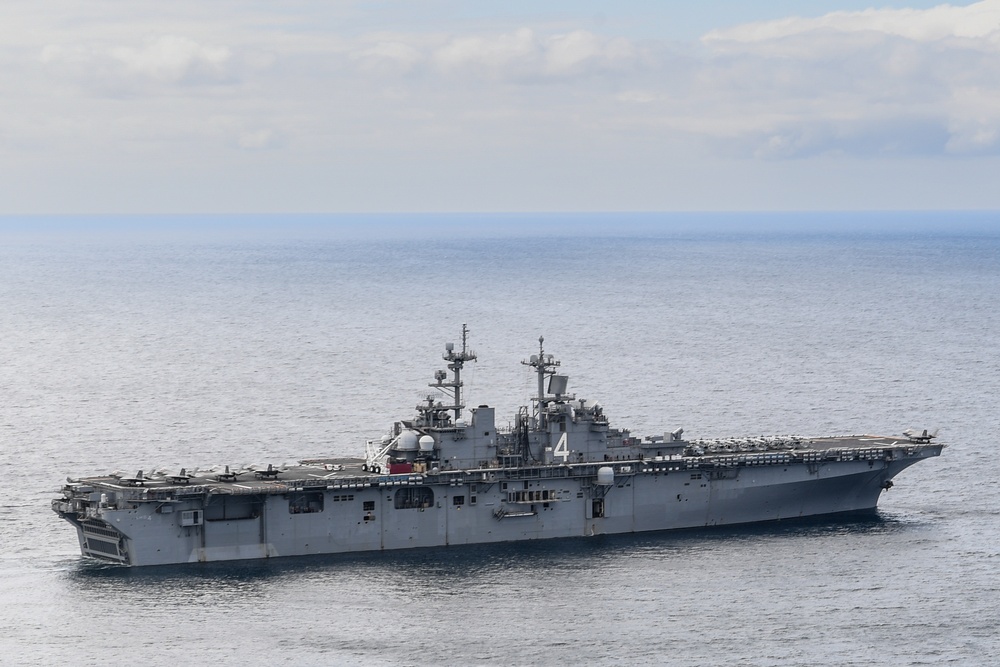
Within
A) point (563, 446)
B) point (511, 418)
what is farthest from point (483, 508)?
point (511, 418)

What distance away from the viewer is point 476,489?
2406 inches

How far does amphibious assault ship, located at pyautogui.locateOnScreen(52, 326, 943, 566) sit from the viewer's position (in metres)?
57.6

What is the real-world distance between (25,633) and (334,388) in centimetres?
4590

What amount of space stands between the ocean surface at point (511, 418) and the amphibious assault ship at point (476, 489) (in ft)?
3.75

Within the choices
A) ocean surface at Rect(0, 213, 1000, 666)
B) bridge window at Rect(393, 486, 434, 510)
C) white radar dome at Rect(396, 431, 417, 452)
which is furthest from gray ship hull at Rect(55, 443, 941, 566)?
white radar dome at Rect(396, 431, 417, 452)

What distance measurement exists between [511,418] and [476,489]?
19.8m

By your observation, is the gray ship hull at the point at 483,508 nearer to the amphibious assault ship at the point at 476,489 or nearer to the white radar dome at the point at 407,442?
the amphibious assault ship at the point at 476,489

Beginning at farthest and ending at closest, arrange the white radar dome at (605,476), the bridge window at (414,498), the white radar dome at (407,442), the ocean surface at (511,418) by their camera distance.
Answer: the white radar dome at (605,476), the white radar dome at (407,442), the bridge window at (414,498), the ocean surface at (511,418)

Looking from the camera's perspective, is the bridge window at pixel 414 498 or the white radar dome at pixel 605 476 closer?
the bridge window at pixel 414 498

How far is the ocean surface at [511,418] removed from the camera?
4959 centimetres

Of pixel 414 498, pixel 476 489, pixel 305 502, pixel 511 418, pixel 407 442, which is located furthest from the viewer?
pixel 511 418

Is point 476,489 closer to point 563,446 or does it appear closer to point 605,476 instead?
point 563,446

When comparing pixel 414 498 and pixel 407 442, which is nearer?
pixel 414 498

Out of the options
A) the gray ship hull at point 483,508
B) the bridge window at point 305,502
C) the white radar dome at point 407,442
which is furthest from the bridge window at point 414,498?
the bridge window at point 305,502
